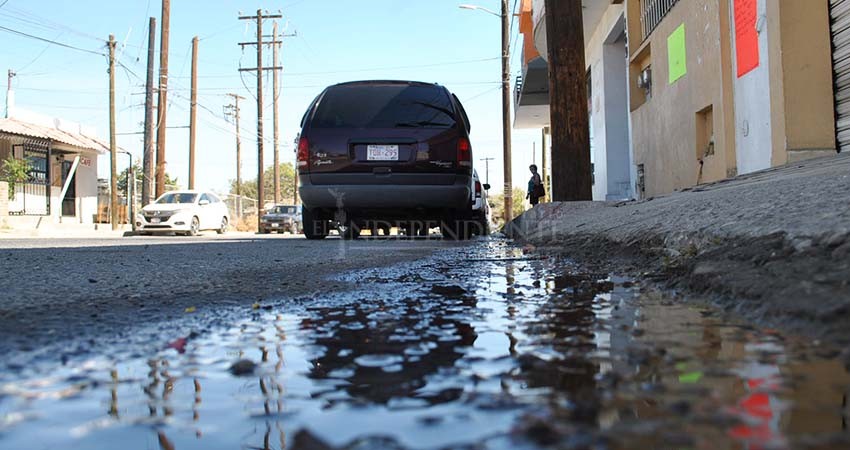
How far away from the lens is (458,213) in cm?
772

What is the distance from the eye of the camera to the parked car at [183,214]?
19.9 m

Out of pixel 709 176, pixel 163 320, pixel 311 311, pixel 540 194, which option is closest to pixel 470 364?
pixel 311 311

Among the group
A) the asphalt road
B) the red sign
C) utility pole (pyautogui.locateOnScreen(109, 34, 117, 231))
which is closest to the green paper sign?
the red sign

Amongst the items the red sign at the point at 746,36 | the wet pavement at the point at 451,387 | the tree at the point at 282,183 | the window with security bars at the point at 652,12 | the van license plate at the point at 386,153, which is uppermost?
the tree at the point at 282,183

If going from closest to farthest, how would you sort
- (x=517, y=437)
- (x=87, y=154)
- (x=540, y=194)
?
1. (x=517, y=437)
2. (x=540, y=194)
3. (x=87, y=154)

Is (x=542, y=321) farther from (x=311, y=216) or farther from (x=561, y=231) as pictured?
(x=311, y=216)

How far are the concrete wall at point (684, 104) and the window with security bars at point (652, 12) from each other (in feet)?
0.47

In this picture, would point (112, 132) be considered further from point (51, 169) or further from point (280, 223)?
point (280, 223)

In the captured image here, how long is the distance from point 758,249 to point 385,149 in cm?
513

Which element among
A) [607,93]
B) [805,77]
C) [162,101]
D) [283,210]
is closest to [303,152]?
[805,77]

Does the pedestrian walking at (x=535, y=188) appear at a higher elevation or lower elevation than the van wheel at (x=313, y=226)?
higher

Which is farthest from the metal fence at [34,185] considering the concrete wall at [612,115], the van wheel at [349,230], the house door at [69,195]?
the van wheel at [349,230]

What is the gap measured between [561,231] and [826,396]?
482 centimetres

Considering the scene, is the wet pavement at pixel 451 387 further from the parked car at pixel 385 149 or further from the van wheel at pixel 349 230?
the van wheel at pixel 349 230
